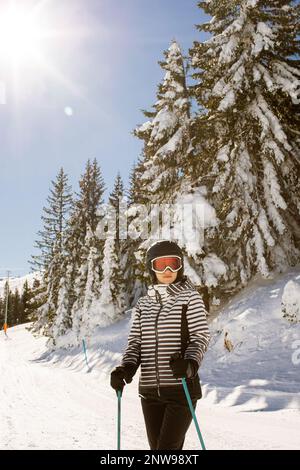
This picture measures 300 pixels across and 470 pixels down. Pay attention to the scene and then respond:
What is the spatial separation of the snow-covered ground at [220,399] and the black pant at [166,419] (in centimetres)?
297

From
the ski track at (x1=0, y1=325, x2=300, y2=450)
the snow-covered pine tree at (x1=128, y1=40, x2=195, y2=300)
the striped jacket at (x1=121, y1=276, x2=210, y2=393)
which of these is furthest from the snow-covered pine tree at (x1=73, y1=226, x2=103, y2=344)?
the striped jacket at (x1=121, y1=276, x2=210, y2=393)

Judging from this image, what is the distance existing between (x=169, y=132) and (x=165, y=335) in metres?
15.2

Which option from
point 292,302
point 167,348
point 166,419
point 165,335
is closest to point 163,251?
point 165,335

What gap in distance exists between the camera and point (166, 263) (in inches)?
153

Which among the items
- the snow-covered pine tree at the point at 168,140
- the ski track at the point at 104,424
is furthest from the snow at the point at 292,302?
the snow-covered pine tree at the point at 168,140

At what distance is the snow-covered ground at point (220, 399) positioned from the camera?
6.69 metres

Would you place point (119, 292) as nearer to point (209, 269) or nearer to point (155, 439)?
point (209, 269)

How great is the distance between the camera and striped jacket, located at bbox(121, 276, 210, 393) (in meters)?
3.52

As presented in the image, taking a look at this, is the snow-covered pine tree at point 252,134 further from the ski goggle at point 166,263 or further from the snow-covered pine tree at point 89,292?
the snow-covered pine tree at point 89,292

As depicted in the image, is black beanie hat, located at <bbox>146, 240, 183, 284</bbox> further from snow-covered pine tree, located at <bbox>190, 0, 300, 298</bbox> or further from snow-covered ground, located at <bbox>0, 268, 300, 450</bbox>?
snow-covered pine tree, located at <bbox>190, 0, 300, 298</bbox>

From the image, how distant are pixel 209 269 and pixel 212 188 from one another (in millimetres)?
3478

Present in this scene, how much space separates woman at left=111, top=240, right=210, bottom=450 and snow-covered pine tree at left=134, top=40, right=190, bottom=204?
44.6 ft

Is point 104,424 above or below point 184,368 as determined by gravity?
below

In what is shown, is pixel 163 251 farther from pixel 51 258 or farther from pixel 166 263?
pixel 51 258
